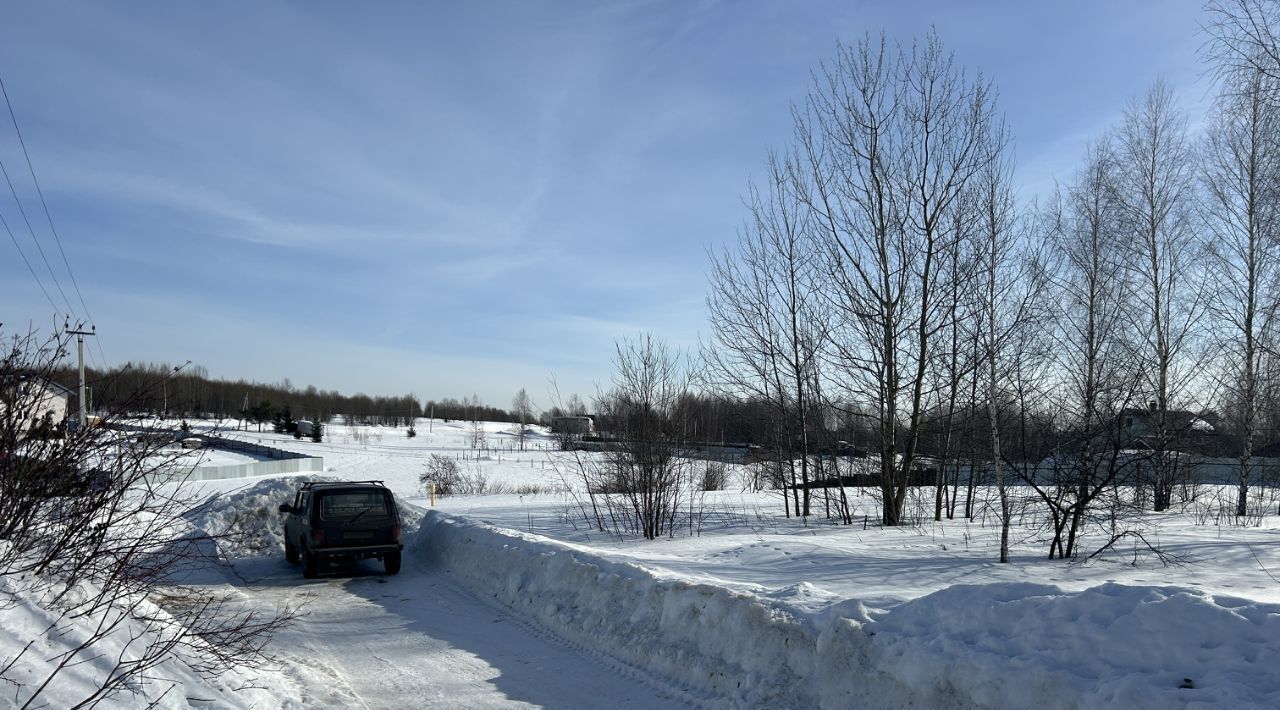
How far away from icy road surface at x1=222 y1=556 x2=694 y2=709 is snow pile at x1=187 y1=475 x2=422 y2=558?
483 centimetres

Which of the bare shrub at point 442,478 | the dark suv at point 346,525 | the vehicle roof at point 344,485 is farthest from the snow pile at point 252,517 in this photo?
the bare shrub at point 442,478

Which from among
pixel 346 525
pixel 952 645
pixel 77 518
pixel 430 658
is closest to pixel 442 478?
pixel 346 525

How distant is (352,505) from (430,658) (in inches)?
260

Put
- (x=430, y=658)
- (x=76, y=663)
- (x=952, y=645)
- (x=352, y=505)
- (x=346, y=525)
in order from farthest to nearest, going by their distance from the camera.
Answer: (x=352, y=505)
(x=346, y=525)
(x=430, y=658)
(x=952, y=645)
(x=76, y=663)

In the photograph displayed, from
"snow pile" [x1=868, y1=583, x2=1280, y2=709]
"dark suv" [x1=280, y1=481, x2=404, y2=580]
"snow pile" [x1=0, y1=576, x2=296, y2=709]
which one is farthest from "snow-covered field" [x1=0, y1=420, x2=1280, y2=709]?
"snow pile" [x1=0, y1=576, x2=296, y2=709]

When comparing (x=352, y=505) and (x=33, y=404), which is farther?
(x=352, y=505)

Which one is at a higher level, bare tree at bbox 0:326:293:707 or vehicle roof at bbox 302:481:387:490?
bare tree at bbox 0:326:293:707

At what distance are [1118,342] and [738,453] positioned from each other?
3505cm

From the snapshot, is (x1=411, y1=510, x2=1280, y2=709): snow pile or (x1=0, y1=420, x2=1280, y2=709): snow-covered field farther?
(x1=0, y1=420, x2=1280, y2=709): snow-covered field

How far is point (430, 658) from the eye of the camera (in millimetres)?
8609

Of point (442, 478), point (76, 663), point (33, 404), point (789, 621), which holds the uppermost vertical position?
point (33, 404)

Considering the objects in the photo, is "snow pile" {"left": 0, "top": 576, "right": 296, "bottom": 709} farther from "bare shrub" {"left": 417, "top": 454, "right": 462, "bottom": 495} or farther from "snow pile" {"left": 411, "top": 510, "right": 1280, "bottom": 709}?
"bare shrub" {"left": 417, "top": 454, "right": 462, "bottom": 495}

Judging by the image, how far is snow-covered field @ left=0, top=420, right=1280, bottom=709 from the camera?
5223mm

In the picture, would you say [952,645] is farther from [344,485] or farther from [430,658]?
[344,485]
